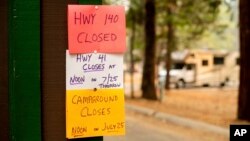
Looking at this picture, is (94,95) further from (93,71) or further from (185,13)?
(185,13)

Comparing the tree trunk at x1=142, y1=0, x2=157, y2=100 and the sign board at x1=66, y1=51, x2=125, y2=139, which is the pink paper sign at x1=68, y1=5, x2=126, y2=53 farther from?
the tree trunk at x1=142, y1=0, x2=157, y2=100

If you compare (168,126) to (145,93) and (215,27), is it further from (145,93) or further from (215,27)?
(215,27)

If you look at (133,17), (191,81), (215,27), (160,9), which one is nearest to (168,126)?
(133,17)

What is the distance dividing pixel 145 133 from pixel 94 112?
33.0ft

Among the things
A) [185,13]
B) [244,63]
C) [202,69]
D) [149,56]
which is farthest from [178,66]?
[244,63]

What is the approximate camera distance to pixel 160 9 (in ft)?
106

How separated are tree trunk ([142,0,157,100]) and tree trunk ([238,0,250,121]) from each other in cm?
993

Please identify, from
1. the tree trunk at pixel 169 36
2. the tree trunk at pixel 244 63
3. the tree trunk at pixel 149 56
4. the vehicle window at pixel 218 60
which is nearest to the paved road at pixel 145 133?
the tree trunk at pixel 244 63

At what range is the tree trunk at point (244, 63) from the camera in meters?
16.2

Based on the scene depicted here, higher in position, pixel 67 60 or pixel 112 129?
pixel 67 60

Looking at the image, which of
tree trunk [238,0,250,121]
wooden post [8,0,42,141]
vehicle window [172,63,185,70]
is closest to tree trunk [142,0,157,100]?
tree trunk [238,0,250,121]

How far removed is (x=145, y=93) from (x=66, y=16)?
74.4 ft

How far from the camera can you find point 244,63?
16500 millimetres

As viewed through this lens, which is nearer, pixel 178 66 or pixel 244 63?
pixel 244 63
